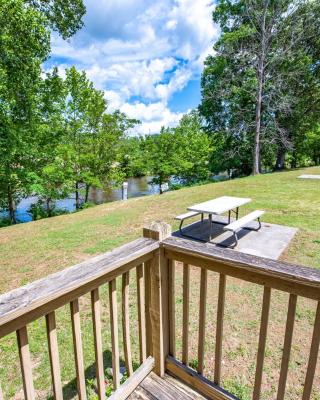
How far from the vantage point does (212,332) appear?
2.71 m

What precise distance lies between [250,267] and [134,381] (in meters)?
1.28

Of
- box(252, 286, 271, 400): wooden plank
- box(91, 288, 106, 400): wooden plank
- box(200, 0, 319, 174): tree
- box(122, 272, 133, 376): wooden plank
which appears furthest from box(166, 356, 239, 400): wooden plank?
box(200, 0, 319, 174): tree

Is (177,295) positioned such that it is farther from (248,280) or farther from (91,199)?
(91,199)

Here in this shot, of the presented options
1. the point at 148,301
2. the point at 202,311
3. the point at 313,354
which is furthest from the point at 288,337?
the point at 148,301

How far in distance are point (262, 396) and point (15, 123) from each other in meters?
9.98

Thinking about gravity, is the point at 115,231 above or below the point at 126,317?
below

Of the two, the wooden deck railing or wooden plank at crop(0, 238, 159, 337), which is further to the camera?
the wooden deck railing

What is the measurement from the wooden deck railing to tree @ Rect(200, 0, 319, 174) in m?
14.2

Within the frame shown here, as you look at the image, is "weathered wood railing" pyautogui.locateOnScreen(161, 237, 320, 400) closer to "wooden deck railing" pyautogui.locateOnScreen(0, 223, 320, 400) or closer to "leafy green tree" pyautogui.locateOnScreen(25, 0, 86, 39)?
"wooden deck railing" pyautogui.locateOnScreen(0, 223, 320, 400)

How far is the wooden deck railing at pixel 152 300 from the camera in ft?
3.66

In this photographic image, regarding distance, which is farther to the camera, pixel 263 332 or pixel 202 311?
pixel 202 311

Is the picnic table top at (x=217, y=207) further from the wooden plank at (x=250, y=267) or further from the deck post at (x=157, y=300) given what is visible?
the wooden plank at (x=250, y=267)

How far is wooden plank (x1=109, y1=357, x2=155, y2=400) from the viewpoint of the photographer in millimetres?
1698

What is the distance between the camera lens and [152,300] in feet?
5.95
